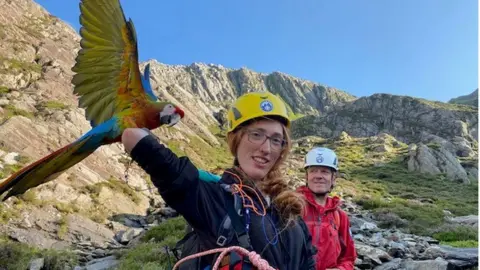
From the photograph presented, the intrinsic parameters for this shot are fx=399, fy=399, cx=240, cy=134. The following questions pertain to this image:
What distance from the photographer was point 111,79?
277 cm

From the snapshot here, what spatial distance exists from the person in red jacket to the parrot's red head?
2.34m

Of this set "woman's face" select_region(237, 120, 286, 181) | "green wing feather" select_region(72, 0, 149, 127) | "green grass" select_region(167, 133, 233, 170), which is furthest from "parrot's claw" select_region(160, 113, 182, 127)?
"green grass" select_region(167, 133, 233, 170)

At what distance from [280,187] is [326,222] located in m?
2.59

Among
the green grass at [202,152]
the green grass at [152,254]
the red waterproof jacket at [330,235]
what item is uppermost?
the green grass at [202,152]

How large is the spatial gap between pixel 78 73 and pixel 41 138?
23.8 meters

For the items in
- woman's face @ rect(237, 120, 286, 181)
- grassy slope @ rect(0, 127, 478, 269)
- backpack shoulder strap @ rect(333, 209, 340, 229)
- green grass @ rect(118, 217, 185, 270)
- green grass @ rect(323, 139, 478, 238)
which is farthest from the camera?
green grass @ rect(323, 139, 478, 238)

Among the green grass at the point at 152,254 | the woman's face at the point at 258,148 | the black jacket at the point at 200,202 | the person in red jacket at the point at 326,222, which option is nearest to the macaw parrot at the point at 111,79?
the woman's face at the point at 258,148

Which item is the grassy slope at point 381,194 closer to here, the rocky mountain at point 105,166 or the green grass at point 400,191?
the green grass at point 400,191

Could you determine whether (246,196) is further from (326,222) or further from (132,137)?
(326,222)

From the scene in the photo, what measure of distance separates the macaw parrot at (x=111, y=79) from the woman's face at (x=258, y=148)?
28.0 inches

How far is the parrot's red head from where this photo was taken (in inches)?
107

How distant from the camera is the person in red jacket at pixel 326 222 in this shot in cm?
448

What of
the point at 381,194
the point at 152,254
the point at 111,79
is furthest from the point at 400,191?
Result: the point at 111,79

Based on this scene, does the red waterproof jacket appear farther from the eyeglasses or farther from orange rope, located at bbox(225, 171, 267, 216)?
orange rope, located at bbox(225, 171, 267, 216)
